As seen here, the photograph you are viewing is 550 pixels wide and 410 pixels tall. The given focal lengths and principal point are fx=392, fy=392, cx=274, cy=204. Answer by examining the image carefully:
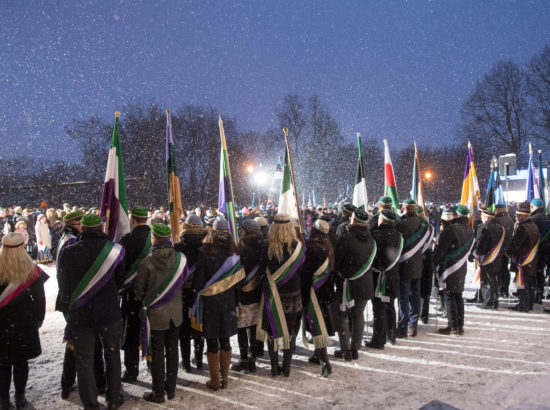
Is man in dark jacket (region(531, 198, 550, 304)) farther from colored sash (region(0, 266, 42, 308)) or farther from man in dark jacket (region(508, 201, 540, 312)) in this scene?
colored sash (region(0, 266, 42, 308))

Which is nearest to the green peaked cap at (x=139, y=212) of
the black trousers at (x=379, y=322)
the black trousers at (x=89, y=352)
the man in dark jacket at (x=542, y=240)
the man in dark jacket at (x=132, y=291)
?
the man in dark jacket at (x=132, y=291)

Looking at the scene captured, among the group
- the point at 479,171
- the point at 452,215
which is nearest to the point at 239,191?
the point at 479,171

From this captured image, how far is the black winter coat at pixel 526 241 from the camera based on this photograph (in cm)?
730

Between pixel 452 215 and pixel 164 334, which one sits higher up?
pixel 452 215

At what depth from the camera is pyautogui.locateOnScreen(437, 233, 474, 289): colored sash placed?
6109 mm

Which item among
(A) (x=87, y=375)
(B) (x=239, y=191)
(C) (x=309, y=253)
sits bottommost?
(A) (x=87, y=375)

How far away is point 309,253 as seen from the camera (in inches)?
196

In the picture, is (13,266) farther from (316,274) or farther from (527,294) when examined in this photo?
(527,294)

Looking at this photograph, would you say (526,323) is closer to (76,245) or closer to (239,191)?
(76,245)

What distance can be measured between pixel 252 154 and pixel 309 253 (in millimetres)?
41506

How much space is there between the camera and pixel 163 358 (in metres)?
A: 4.14

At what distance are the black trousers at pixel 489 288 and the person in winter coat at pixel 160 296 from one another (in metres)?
5.94

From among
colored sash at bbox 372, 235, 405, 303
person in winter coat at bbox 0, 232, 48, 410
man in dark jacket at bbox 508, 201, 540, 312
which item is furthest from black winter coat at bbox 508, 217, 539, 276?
person in winter coat at bbox 0, 232, 48, 410

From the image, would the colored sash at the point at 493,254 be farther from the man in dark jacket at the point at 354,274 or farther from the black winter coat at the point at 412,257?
the man in dark jacket at the point at 354,274
